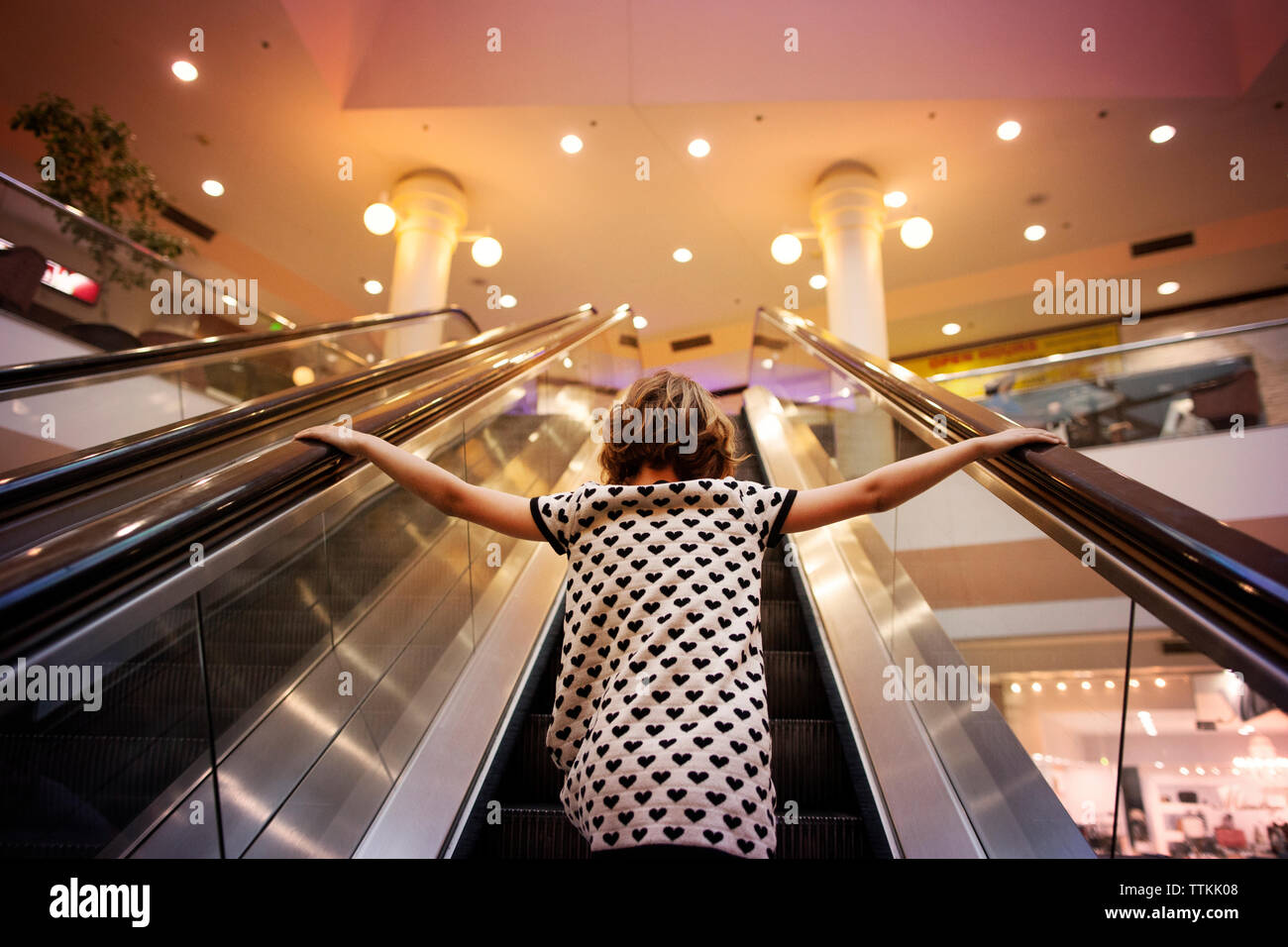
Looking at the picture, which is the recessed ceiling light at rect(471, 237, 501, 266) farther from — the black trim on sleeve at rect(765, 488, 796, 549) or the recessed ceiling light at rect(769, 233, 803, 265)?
the black trim on sleeve at rect(765, 488, 796, 549)

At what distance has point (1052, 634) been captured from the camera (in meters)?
2.11

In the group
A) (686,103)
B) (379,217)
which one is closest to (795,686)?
(686,103)

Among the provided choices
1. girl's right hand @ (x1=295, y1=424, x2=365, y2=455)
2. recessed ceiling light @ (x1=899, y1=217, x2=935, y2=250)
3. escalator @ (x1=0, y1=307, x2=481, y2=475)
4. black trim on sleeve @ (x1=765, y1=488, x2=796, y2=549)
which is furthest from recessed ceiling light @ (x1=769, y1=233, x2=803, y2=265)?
black trim on sleeve @ (x1=765, y1=488, x2=796, y2=549)

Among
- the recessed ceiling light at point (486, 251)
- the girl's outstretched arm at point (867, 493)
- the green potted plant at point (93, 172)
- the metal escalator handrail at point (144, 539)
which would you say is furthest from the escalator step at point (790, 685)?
the recessed ceiling light at point (486, 251)

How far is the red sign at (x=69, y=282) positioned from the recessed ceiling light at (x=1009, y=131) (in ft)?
29.5

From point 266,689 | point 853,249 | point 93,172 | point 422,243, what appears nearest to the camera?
point 266,689

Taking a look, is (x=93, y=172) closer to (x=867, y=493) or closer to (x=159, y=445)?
(x=159, y=445)

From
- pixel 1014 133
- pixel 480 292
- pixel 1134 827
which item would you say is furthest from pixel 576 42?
pixel 1134 827

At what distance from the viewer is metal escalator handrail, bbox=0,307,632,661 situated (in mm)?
921

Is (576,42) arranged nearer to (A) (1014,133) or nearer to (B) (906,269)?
(A) (1014,133)

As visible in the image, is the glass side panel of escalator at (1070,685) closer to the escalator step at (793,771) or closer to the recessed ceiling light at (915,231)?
the escalator step at (793,771)
